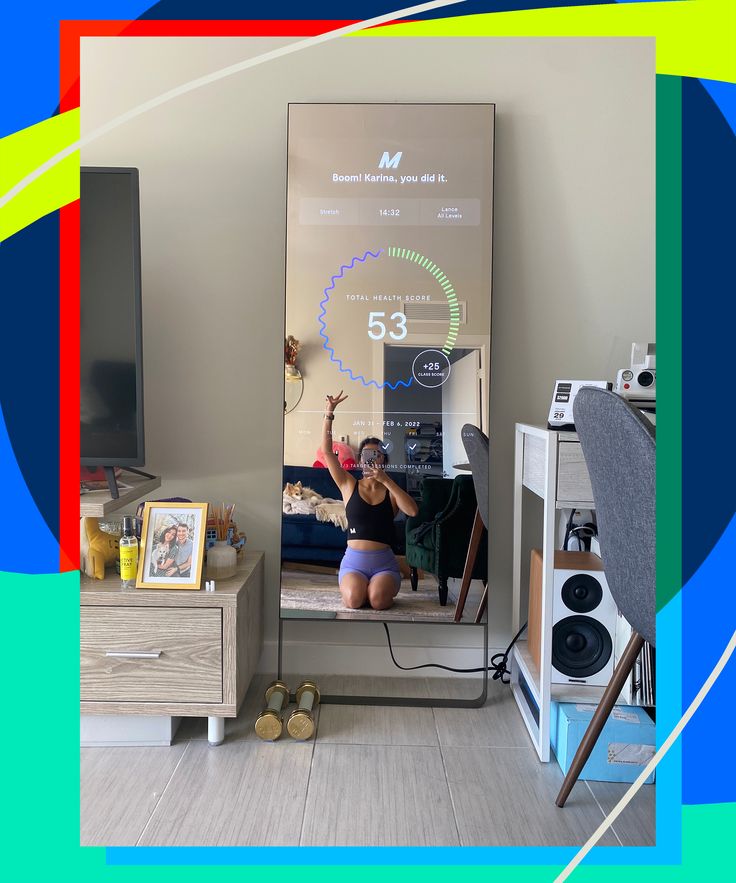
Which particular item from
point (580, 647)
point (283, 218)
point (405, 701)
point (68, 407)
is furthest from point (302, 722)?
point (283, 218)

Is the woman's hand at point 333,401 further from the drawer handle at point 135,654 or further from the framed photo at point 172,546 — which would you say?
the drawer handle at point 135,654

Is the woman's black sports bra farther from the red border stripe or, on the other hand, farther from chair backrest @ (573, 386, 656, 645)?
the red border stripe

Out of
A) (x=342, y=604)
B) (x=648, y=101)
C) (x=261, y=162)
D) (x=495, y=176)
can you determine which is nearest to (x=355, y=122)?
(x=261, y=162)

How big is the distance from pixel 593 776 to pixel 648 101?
204cm

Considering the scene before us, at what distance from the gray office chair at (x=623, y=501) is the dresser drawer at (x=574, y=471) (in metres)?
0.21

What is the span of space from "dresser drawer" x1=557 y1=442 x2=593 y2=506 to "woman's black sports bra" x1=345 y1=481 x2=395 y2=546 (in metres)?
0.63

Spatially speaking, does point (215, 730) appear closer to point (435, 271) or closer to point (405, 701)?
point (405, 701)

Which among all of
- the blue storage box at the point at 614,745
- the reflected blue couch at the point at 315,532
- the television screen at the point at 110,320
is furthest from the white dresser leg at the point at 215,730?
the blue storage box at the point at 614,745

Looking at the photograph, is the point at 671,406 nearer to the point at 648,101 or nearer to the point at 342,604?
the point at 342,604

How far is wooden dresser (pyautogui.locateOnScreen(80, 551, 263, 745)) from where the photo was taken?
1.95 m

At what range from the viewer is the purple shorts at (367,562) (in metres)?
2.31

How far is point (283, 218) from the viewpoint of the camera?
2.39 meters

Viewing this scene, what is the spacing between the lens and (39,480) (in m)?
0.79

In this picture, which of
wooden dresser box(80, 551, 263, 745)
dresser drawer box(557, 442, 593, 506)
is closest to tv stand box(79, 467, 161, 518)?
wooden dresser box(80, 551, 263, 745)
